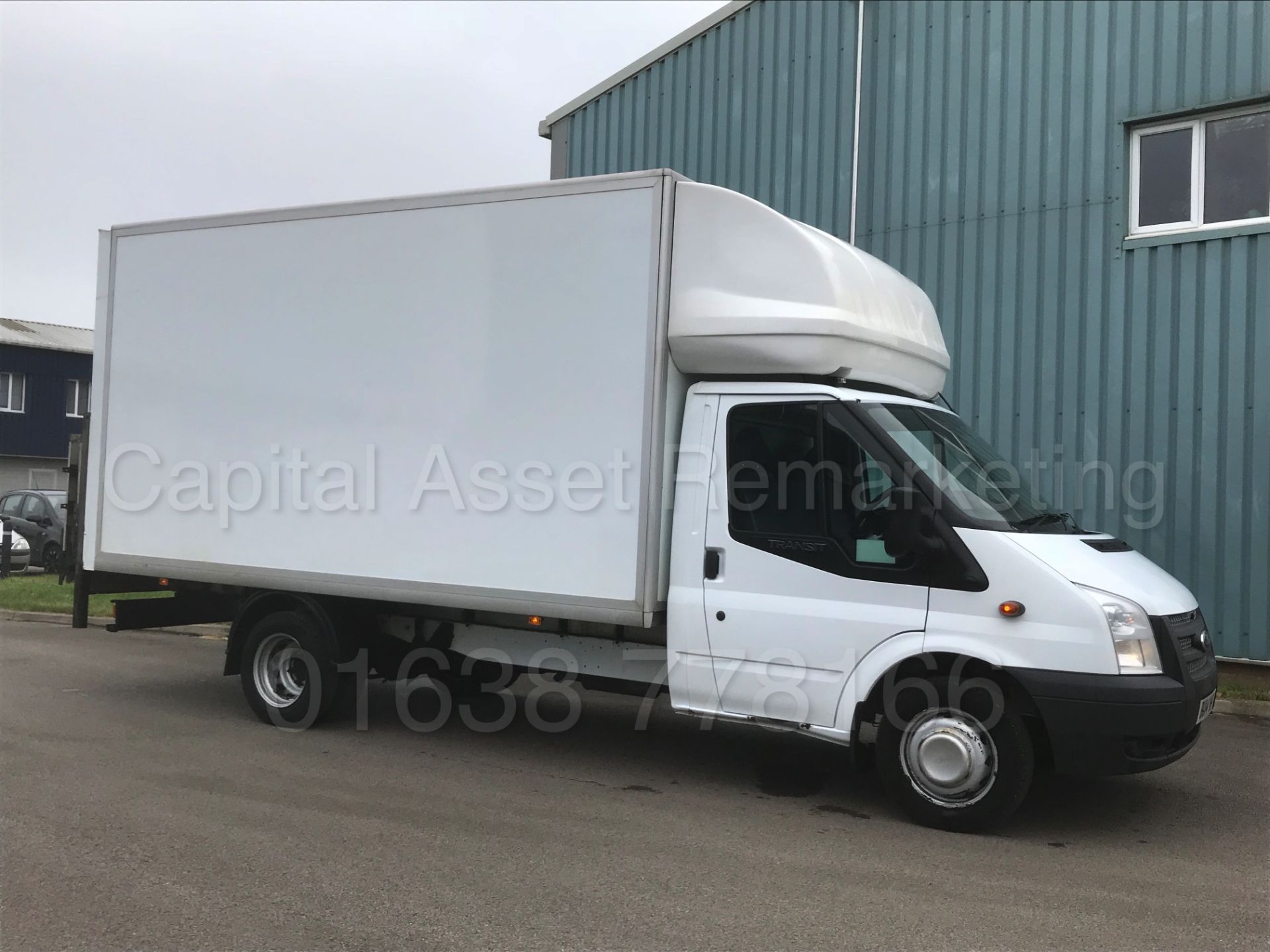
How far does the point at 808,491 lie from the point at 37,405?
122 feet

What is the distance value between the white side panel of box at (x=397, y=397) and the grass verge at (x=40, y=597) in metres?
4.91

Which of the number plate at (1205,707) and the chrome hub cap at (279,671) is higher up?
the number plate at (1205,707)

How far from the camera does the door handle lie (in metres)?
6.09

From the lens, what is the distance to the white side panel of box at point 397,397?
6336mm

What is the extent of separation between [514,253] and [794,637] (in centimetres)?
277

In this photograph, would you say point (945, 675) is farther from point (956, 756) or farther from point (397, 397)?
point (397, 397)

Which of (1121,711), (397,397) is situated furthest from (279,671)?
(1121,711)

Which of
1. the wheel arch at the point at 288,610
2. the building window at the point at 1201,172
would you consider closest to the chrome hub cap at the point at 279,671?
the wheel arch at the point at 288,610

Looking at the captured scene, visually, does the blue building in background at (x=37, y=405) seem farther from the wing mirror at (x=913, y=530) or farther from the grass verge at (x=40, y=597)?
the wing mirror at (x=913, y=530)

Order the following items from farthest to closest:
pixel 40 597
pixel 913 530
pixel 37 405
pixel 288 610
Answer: pixel 37 405 → pixel 40 597 → pixel 288 610 → pixel 913 530

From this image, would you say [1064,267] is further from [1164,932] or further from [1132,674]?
[1164,932]

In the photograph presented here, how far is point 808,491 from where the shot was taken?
233 inches

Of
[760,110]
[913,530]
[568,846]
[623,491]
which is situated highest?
[760,110]

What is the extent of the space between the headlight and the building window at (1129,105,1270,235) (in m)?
5.83
